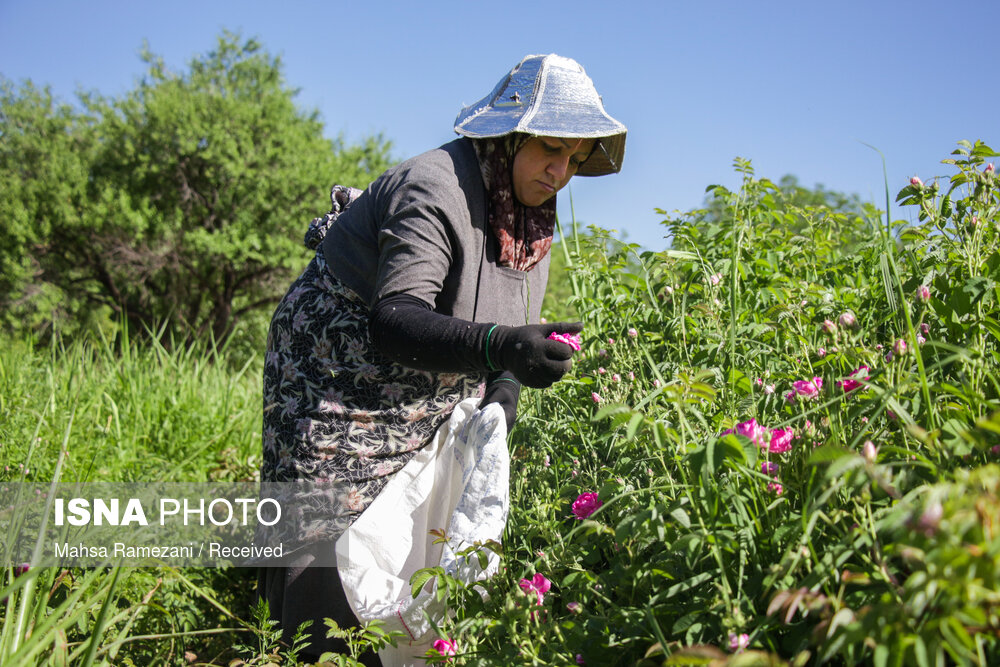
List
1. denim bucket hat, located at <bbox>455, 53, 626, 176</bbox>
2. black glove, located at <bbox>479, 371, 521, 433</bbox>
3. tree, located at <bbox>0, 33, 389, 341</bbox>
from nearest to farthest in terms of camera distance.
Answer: denim bucket hat, located at <bbox>455, 53, 626, 176</bbox>
black glove, located at <bbox>479, 371, 521, 433</bbox>
tree, located at <bbox>0, 33, 389, 341</bbox>

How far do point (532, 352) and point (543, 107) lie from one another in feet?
2.37

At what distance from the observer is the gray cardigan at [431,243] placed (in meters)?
1.73

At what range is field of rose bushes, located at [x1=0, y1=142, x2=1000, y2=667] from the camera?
2.62 ft

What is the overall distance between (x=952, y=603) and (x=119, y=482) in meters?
3.07

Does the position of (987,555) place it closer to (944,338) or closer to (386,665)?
(944,338)

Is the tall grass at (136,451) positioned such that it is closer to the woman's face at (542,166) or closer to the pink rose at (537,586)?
the pink rose at (537,586)

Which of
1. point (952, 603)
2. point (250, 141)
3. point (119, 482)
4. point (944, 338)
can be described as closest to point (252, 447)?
point (119, 482)

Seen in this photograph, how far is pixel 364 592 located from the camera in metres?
1.77

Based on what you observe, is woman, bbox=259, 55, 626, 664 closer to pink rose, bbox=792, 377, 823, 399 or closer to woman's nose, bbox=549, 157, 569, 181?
woman's nose, bbox=549, 157, 569, 181

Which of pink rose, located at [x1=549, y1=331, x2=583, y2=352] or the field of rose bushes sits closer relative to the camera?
the field of rose bushes

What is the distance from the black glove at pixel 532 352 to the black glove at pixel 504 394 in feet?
1.50

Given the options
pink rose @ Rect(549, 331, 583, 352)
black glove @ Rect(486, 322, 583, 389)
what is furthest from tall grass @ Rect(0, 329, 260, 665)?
pink rose @ Rect(549, 331, 583, 352)

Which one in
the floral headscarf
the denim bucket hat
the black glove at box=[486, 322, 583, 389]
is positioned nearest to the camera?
the black glove at box=[486, 322, 583, 389]

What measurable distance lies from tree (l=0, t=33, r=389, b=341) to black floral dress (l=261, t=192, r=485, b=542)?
18.7 m
